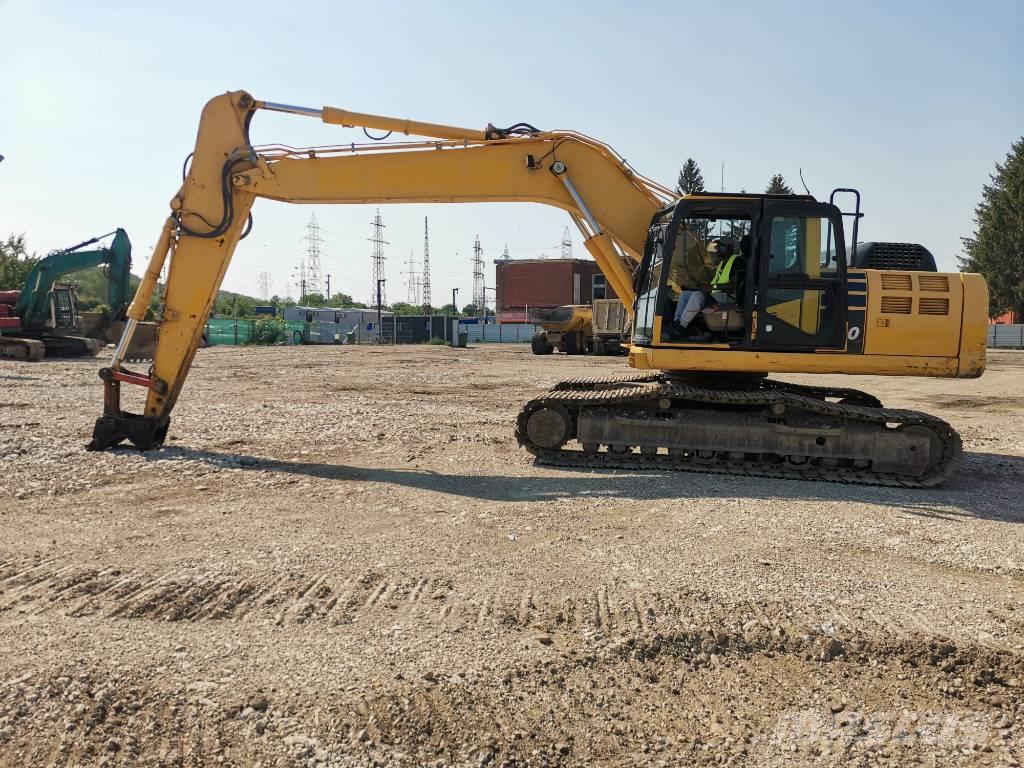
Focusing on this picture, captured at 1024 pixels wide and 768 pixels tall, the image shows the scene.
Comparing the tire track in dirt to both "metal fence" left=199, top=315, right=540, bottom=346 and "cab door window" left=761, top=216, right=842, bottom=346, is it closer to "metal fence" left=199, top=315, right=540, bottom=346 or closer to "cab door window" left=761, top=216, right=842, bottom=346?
"cab door window" left=761, top=216, right=842, bottom=346

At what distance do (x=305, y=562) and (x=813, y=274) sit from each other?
6070mm

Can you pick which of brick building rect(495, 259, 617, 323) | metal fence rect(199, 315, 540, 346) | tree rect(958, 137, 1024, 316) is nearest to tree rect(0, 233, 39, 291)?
metal fence rect(199, 315, 540, 346)

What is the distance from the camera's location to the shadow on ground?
713 centimetres

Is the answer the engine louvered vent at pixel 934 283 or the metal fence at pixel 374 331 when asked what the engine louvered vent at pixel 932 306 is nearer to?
the engine louvered vent at pixel 934 283

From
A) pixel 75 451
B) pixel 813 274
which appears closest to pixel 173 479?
pixel 75 451

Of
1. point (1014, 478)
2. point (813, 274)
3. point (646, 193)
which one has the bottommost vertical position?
point (1014, 478)

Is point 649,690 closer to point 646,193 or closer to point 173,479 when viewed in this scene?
point 173,479

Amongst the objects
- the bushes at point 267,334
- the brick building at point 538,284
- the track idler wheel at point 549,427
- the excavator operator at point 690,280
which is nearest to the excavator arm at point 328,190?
the excavator operator at point 690,280

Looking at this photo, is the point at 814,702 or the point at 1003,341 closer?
the point at 814,702

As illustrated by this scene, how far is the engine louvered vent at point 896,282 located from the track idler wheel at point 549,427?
12.2ft

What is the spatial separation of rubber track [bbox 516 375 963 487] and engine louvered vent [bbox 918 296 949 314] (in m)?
1.10

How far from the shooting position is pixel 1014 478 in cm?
860

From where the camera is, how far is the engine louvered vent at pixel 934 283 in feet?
27.1

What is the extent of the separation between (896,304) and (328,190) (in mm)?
6668
